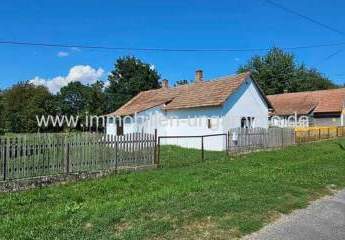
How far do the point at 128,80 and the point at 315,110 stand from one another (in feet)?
108

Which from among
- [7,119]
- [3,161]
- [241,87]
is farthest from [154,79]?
[3,161]

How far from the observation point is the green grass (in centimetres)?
736

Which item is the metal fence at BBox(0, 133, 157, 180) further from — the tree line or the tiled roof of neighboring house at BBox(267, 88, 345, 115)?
the tree line

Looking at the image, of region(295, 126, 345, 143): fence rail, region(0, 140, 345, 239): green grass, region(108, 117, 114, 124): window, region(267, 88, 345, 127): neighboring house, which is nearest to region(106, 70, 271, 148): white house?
region(295, 126, 345, 143): fence rail

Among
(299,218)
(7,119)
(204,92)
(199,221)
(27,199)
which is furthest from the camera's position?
(7,119)

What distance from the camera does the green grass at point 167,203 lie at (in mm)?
7363

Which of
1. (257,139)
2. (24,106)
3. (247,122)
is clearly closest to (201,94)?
(247,122)

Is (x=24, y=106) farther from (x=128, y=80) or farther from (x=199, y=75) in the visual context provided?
(x=199, y=75)

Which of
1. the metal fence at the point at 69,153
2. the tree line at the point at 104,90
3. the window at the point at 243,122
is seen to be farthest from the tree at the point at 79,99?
the metal fence at the point at 69,153

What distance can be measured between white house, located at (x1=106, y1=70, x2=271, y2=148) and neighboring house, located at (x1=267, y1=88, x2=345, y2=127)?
17346mm

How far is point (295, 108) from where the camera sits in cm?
5138

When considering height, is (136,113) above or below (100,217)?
above

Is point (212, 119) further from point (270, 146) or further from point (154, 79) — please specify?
point (154, 79)

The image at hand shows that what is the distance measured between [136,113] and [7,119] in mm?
44864
